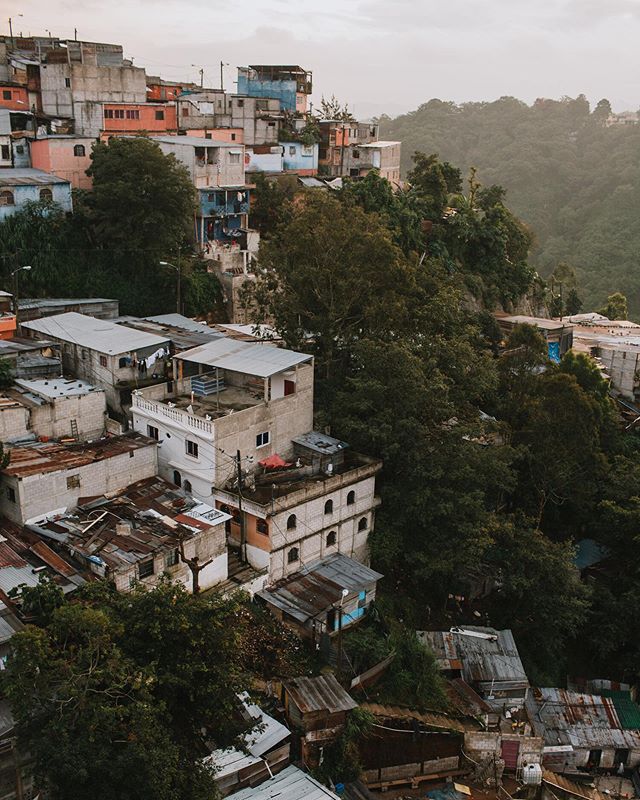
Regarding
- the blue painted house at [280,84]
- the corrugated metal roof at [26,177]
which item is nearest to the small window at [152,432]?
the corrugated metal roof at [26,177]

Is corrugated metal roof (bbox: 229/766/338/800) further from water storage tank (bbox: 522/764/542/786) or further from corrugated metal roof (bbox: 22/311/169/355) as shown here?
corrugated metal roof (bbox: 22/311/169/355)

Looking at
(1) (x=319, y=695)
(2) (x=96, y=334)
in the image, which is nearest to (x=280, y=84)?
(2) (x=96, y=334)

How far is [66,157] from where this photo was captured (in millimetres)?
39750

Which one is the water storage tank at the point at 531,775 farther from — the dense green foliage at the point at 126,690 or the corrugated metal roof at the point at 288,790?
the dense green foliage at the point at 126,690

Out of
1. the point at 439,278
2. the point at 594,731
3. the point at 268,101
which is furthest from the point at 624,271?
the point at 594,731

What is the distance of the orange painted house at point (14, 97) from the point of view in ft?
147

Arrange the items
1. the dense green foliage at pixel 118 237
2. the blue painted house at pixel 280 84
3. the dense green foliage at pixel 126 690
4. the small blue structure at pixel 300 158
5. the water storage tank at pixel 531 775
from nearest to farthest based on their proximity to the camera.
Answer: the dense green foliage at pixel 126 690 < the water storage tank at pixel 531 775 < the dense green foliage at pixel 118 237 < the small blue structure at pixel 300 158 < the blue painted house at pixel 280 84

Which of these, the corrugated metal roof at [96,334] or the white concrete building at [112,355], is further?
the corrugated metal roof at [96,334]

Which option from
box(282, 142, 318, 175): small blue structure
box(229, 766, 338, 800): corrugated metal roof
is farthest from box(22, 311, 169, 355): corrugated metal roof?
box(282, 142, 318, 175): small blue structure

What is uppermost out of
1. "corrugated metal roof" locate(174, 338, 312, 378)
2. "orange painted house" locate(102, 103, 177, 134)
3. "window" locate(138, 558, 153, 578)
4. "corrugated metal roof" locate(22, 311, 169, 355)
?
"orange painted house" locate(102, 103, 177, 134)

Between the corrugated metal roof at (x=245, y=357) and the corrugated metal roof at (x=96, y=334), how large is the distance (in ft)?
5.38

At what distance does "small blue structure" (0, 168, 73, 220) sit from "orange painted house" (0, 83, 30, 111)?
8.29m

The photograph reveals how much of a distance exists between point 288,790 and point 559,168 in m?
99.7

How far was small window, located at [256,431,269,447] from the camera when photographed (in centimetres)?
2584
